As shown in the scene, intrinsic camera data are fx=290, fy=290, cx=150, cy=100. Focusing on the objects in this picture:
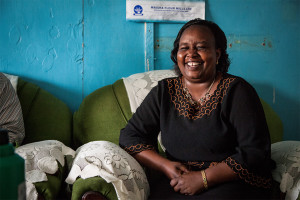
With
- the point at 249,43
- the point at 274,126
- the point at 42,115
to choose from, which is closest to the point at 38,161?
the point at 42,115

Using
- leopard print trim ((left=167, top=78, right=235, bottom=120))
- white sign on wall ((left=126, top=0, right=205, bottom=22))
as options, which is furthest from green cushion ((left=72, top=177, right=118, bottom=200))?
white sign on wall ((left=126, top=0, right=205, bottom=22))

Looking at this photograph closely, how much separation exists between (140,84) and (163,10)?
0.68m

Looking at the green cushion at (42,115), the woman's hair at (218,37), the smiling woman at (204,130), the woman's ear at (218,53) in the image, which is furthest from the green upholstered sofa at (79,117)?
the woman's ear at (218,53)

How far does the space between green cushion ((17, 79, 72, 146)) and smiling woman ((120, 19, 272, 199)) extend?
1.86 ft

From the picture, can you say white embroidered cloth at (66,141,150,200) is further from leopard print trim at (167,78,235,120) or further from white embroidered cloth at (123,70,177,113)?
white embroidered cloth at (123,70,177,113)

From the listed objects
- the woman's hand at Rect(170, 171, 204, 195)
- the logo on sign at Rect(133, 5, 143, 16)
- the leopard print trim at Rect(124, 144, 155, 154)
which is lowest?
the woman's hand at Rect(170, 171, 204, 195)

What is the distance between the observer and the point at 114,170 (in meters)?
1.21

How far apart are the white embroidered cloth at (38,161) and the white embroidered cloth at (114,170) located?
0.11 metres

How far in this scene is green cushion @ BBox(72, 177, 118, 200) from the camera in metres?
1.12

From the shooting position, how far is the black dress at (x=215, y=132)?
1303 millimetres

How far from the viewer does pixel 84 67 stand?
227cm

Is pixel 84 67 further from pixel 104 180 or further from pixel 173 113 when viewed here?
pixel 104 180

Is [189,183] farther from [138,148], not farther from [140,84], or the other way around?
[140,84]

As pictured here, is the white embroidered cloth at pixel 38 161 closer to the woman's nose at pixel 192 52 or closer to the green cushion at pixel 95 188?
the green cushion at pixel 95 188
